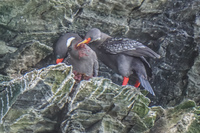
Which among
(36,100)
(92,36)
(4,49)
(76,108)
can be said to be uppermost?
(92,36)

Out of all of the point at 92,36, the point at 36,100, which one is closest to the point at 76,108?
the point at 36,100

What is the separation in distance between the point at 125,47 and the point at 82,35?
3.42 ft

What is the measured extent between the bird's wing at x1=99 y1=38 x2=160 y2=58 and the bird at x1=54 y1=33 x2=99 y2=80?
39cm

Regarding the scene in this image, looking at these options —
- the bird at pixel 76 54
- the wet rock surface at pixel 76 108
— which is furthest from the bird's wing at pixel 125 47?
the wet rock surface at pixel 76 108

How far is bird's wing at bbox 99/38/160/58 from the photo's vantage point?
705 cm

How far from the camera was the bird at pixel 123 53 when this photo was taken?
7.05 meters

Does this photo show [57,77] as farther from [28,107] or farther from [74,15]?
Result: [74,15]

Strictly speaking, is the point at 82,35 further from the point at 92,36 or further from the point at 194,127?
the point at 194,127

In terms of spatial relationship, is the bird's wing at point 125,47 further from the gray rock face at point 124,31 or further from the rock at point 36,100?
the rock at point 36,100

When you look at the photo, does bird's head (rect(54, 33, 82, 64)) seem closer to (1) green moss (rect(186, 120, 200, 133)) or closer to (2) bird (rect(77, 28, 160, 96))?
(2) bird (rect(77, 28, 160, 96))

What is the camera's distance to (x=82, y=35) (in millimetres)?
7488

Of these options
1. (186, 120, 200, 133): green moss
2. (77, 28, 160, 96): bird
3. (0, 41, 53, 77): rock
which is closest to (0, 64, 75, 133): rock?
(0, 41, 53, 77): rock

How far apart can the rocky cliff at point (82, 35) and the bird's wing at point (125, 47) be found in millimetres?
431

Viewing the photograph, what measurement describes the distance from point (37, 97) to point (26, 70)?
5.86ft
